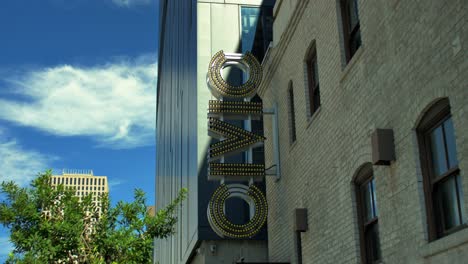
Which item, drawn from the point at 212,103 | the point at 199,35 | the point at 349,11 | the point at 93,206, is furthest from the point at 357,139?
the point at 199,35

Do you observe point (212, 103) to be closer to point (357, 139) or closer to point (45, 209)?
point (45, 209)

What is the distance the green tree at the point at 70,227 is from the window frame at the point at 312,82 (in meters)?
4.68

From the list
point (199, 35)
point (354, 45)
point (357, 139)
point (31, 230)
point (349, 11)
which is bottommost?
point (31, 230)

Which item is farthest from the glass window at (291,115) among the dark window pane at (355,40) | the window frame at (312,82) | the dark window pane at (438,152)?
the dark window pane at (438,152)

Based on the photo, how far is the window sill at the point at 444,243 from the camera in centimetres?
846

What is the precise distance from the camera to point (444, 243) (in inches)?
351

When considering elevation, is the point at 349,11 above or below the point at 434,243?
above

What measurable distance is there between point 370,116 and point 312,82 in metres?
4.81

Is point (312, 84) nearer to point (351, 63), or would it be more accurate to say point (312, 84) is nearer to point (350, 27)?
point (350, 27)

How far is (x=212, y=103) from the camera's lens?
71.5 feet

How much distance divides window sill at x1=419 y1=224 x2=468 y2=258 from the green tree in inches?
269

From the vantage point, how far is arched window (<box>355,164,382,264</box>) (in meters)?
12.0

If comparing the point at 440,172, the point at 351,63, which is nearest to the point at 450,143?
the point at 440,172

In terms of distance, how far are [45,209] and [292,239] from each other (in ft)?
21.5
